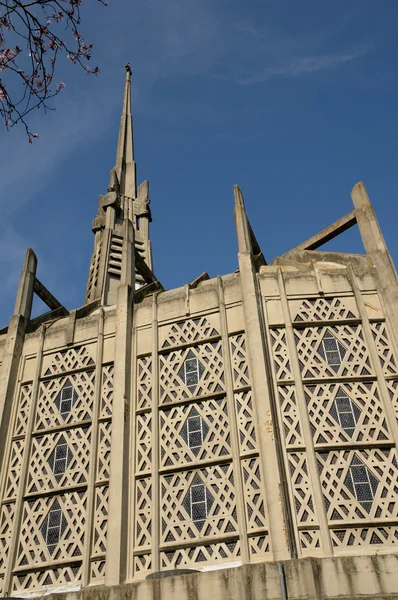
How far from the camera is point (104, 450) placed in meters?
14.8

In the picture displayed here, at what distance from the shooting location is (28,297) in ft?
62.0

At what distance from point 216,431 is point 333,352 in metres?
3.50

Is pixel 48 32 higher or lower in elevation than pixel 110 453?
higher

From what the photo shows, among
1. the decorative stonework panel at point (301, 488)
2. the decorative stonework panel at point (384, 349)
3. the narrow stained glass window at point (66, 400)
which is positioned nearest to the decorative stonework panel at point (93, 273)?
the narrow stained glass window at point (66, 400)

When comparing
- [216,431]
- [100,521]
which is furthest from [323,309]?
[100,521]

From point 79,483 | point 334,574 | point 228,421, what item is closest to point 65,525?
point 79,483

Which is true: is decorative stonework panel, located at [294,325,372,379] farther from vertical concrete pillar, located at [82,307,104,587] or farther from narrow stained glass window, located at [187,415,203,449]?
vertical concrete pillar, located at [82,307,104,587]

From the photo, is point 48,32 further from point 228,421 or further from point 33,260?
point 33,260

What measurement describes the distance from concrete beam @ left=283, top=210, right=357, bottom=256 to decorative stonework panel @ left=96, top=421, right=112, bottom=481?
752cm

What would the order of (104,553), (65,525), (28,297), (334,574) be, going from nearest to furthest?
1. (334,574)
2. (104,553)
3. (65,525)
4. (28,297)

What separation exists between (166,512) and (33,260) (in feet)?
32.9

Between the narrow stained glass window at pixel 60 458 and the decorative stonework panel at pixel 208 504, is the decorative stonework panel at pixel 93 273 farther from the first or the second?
the decorative stonework panel at pixel 208 504

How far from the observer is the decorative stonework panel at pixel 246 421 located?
1348 cm

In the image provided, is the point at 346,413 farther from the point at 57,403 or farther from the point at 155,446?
the point at 57,403
